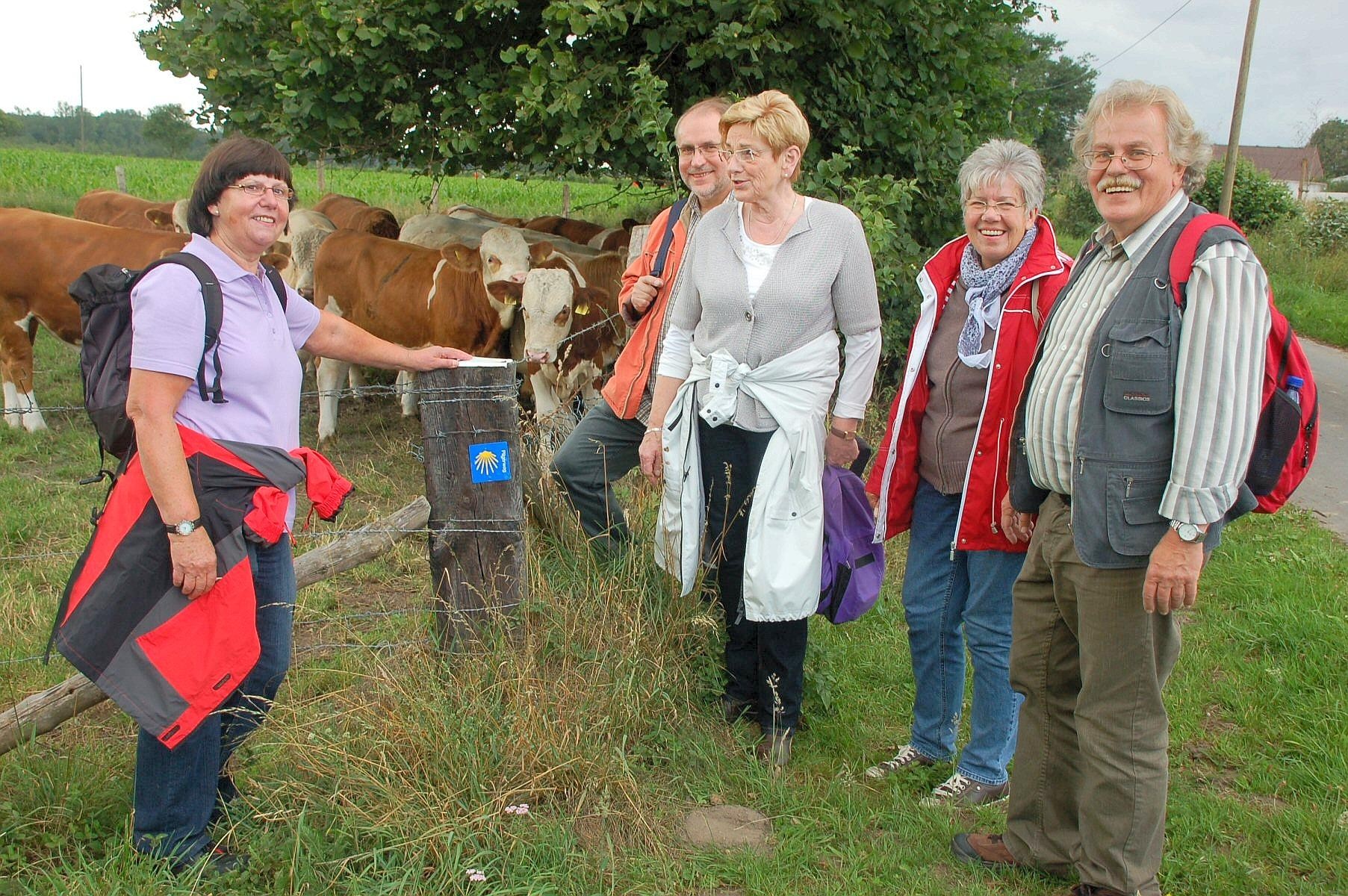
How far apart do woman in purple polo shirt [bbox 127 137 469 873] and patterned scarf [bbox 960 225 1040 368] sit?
6.30 ft

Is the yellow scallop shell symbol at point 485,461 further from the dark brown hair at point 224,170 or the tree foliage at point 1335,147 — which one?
the tree foliage at point 1335,147

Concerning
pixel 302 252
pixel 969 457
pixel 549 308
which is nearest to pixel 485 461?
pixel 969 457

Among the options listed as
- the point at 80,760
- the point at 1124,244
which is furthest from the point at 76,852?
the point at 1124,244

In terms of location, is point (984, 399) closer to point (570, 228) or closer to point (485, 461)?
point (485, 461)

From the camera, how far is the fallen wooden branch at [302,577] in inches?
116

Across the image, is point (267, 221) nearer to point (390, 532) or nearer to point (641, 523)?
point (390, 532)

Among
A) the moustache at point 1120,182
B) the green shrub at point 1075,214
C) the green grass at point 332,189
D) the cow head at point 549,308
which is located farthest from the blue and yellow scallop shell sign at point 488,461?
the green shrub at point 1075,214

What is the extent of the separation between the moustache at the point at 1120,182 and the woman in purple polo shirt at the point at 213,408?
2001 mm

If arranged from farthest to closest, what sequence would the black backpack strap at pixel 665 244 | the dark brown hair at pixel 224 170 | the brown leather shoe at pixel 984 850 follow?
the black backpack strap at pixel 665 244
the brown leather shoe at pixel 984 850
the dark brown hair at pixel 224 170

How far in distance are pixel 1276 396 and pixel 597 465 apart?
2.35 meters

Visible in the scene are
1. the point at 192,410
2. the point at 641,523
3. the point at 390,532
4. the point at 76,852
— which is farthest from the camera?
the point at 641,523

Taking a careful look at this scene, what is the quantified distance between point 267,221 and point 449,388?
0.74m

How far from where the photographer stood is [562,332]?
7.11 meters

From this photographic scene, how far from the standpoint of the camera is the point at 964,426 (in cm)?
328
